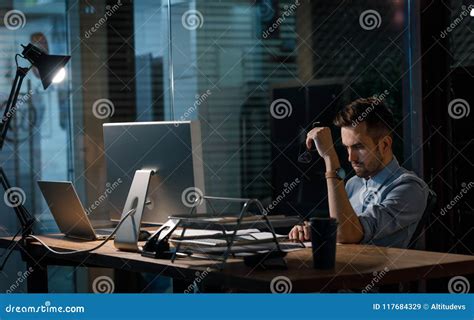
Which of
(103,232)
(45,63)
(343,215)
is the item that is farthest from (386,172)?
(45,63)

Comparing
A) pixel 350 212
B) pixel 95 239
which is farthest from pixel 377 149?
pixel 95 239

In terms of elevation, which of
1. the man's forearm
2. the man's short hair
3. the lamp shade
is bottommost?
the man's forearm

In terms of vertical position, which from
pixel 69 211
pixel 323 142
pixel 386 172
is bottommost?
pixel 69 211

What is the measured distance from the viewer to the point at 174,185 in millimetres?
3117

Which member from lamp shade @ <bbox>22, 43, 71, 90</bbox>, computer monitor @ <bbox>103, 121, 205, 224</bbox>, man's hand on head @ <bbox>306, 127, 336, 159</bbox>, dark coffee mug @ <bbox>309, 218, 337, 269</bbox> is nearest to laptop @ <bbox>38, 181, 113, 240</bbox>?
computer monitor @ <bbox>103, 121, 205, 224</bbox>

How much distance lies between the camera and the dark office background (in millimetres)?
4176

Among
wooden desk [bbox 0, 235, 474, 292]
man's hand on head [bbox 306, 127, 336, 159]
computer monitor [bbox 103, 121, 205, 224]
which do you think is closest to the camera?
wooden desk [bbox 0, 235, 474, 292]

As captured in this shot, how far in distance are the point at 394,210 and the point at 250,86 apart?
1.87 meters

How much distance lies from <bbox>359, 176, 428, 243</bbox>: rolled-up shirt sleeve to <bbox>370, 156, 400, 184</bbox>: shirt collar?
0.07m

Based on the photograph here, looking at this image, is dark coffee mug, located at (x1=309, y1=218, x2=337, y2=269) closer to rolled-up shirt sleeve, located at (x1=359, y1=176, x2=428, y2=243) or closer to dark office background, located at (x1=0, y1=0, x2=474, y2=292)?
rolled-up shirt sleeve, located at (x1=359, y1=176, x2=428, y2=243)

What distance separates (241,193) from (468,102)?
1.44m

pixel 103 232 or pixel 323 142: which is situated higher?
pixel 323 142

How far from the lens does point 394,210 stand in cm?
324

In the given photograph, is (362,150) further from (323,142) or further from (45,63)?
(45,63)
